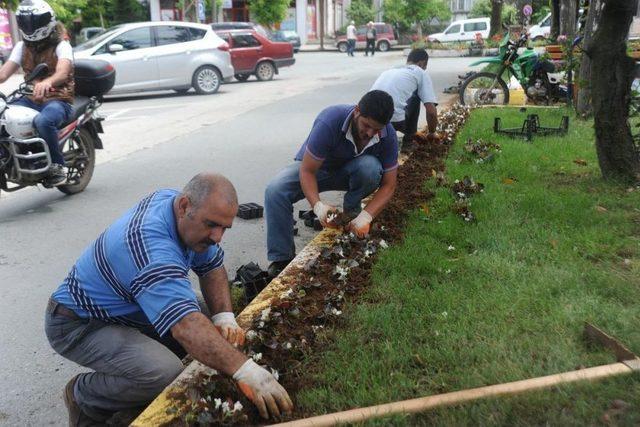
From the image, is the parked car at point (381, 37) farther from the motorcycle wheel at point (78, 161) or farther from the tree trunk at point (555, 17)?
the motorcycle wheel at point (78, 161)

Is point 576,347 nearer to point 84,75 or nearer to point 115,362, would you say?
point 115,362

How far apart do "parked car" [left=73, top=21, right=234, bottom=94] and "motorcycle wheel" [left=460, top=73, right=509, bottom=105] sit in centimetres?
670

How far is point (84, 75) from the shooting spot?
6637mm

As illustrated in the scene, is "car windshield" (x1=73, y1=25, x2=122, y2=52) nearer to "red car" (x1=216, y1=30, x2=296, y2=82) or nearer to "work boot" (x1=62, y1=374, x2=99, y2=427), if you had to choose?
"red car" (x1=216, y1=30, x2=296, y2=82)

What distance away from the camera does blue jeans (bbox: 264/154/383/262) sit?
171 inches

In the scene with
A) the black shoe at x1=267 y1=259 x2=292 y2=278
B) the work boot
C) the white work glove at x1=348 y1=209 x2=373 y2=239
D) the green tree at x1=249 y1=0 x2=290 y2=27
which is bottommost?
the work boot

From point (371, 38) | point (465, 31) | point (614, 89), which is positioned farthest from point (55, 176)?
point (465, 31)

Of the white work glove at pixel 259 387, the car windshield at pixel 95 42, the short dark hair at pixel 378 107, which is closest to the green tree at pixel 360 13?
the car windshield at pixel 95 42

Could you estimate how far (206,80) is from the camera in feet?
52.2

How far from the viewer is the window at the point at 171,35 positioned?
15.3 metres

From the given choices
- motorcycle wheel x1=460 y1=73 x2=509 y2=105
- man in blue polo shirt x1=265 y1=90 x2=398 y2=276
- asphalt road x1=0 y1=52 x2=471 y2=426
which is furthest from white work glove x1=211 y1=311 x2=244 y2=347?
motorcycle wheel x1=460 y1=73 x2=509 y2=105

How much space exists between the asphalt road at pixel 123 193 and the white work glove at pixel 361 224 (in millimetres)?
873

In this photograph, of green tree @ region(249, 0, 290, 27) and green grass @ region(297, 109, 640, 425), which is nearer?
green grass @ region(297, 109, 640, 425)

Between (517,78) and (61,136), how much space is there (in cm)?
907
